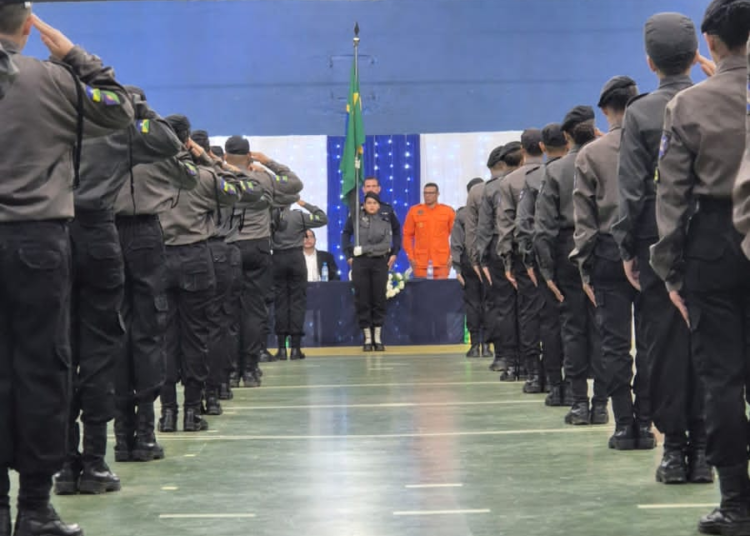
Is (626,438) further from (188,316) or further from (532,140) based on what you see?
(532,140)

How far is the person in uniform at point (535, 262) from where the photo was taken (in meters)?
8.62

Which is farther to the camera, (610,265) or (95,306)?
(610,265)

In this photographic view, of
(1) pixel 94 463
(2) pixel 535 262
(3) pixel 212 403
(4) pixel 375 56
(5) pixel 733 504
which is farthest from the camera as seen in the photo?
(4) pixel 375 56

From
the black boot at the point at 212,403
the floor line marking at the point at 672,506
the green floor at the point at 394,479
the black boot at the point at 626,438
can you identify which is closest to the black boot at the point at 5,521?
the green floor at the point at 394,479

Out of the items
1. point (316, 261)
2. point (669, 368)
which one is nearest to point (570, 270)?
point (669, 368)

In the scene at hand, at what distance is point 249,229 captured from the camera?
11195 millimetres

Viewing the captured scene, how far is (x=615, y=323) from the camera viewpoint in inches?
258

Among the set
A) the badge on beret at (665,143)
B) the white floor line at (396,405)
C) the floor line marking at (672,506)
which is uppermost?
the badge on beret at (665,143)

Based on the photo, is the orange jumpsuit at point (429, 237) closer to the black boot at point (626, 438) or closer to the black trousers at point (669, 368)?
the black boot at point (626, 438)

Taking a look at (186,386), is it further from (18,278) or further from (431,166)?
(431,166)

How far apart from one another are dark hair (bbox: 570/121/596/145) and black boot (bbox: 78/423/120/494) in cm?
352

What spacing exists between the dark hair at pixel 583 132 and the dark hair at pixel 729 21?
10.6 ft

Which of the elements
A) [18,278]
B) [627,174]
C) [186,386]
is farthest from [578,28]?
[18,278]

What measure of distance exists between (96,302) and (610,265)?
263 cm
